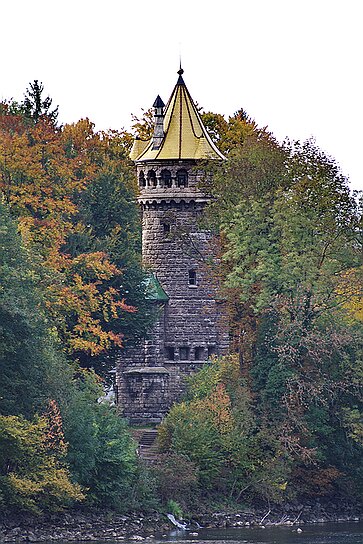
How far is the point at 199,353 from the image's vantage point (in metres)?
82.8

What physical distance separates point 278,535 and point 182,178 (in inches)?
807

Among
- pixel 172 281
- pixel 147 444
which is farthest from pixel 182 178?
pixel 147 444

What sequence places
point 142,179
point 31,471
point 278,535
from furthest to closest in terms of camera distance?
point 142,179 → point 278,535 → point 31,471

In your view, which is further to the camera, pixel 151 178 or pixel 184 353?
pixel 184 353

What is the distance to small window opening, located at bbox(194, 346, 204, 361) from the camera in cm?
8275

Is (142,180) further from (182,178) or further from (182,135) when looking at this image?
(182,135)

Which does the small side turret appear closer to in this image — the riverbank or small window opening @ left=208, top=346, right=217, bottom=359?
small window opening @ left=208, top=346, right=217, bottom=359

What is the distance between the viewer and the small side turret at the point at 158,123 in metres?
83.4

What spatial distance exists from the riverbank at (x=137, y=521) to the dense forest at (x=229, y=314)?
1.99 feet

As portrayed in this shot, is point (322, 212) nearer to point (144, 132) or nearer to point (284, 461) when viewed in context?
point (284, 461)

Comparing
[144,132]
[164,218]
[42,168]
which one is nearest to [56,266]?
[42,168]

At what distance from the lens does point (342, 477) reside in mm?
74500

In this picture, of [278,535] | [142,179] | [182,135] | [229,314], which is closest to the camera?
[278,535]

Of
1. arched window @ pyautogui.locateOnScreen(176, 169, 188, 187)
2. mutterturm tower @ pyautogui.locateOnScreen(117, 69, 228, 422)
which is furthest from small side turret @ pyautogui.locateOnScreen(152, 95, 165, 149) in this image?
arched window @ pyautogui.locateOnScreen(176, 169, 188, 187)
